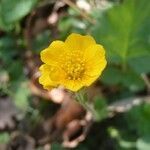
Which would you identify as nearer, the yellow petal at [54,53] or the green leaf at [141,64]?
the yellow petal at [54,53]

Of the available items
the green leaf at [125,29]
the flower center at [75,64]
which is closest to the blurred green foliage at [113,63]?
the green leaf at [125,29]

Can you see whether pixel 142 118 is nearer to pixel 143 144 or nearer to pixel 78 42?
pixel 143 144

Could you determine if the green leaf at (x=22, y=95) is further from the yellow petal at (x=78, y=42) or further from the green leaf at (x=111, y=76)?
the yellow petal at (x=78, y=42)

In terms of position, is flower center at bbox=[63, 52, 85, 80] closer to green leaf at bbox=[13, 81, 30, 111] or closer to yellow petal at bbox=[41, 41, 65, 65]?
yellow petal at bbox=[41, 41, 65, 65]

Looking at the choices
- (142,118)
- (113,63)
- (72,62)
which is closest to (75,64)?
(72,62)

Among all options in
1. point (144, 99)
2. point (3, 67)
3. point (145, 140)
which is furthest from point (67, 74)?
point (3, 67)

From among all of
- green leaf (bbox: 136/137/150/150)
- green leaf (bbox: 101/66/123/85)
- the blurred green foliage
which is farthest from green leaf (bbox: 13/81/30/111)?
green leaf (bbox: 136/137/150/150)
